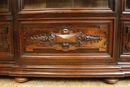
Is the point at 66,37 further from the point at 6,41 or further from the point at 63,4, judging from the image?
the point at 6,41

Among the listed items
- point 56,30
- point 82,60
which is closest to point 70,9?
point 56,30

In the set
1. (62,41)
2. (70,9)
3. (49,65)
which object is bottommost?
(49,65)

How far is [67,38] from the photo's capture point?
2.26ft

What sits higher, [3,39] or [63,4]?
[63,4]

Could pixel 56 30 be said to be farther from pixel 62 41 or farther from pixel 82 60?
pixel 82 60

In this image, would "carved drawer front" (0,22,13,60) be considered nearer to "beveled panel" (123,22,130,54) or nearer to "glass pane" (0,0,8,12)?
"glass pane" (0,0,8,12)

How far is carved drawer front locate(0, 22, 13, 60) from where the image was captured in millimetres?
710

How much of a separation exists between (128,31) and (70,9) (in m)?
0.26

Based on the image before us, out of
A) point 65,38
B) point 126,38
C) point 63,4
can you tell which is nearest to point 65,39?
point 65,38

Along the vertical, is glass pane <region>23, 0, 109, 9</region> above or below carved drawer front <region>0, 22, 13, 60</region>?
above

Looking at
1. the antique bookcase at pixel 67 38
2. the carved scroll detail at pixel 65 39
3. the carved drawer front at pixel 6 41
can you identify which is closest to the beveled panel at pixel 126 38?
the antique bookcase at pixel 67 38

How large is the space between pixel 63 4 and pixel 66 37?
0.15 metres

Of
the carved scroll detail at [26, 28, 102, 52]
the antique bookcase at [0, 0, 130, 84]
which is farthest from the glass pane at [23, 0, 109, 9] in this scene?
A: the carved scroll detail at [26, 28, 102, 52]

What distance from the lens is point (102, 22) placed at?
679 mm
